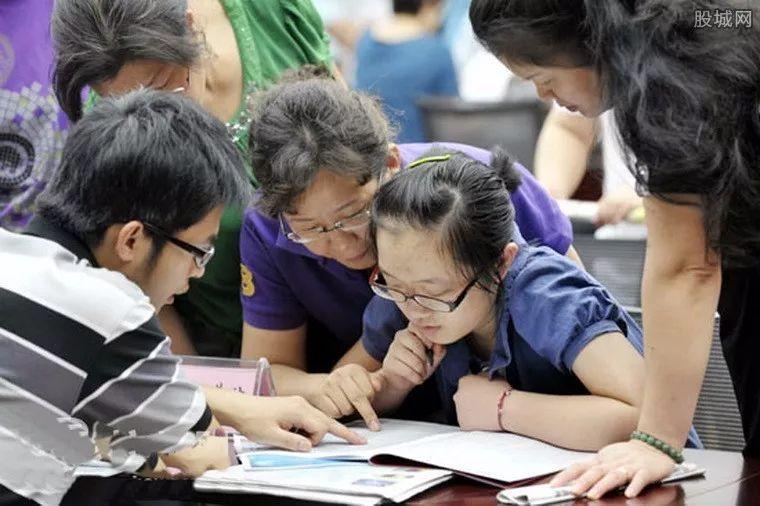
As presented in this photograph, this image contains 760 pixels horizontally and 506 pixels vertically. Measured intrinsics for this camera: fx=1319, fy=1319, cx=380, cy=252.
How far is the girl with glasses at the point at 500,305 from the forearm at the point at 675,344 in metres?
0.14

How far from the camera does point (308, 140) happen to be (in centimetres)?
204

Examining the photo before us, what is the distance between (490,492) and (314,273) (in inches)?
29.1

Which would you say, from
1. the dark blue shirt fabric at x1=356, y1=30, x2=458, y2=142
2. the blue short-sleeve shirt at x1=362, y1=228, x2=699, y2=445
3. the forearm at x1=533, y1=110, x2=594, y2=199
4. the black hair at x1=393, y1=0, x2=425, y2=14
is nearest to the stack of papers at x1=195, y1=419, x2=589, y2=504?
the blue short-sleeve shirt at x1=362, y1=228, x2=699, y2=445

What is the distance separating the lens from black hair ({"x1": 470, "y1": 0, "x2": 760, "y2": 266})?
4.93 ft

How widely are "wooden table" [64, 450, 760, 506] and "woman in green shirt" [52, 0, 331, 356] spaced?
20.3 inches

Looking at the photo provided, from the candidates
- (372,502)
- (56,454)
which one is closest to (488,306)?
(372,502)

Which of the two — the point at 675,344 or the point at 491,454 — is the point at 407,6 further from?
the point at 675,344

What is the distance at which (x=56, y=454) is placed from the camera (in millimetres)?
1671

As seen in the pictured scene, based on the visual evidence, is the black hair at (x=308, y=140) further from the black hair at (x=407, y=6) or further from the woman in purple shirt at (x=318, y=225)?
the black hair at (x=407, y=6)

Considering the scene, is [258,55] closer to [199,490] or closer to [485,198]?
[485,198]

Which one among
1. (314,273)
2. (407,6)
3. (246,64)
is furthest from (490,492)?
(407,6)

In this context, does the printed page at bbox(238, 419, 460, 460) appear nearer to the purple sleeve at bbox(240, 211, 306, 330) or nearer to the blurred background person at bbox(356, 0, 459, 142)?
the purple sleeve at bbox(240, 211, 306, 330)

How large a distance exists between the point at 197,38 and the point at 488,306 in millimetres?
709

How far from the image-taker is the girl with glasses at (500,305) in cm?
182
